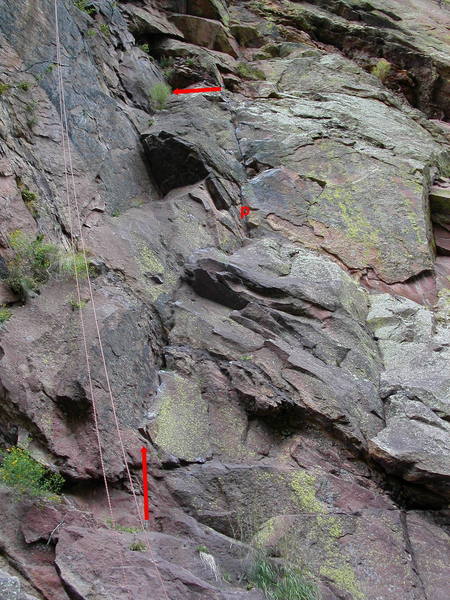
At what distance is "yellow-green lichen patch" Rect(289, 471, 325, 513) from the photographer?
Answer: 591 centimetres

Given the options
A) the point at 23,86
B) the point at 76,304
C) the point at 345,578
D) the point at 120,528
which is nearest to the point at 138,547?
the point at 120,528

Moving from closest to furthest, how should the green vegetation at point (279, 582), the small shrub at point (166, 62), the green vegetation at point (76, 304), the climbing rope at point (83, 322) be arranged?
the green vegetation at point (279, 582), the climbing rope at point (83, 322), the green vegetation at point (76, 304), the small shrub at point (166, 62)

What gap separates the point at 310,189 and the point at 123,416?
6414mm

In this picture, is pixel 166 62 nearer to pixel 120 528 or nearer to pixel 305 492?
pixel 305 492

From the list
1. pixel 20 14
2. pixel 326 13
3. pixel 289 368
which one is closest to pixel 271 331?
pixel 289 368

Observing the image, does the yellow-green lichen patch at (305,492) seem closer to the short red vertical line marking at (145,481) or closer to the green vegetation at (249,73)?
the short red vertical line marking at (145,481)

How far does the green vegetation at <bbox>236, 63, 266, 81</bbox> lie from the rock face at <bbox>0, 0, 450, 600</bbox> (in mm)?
704

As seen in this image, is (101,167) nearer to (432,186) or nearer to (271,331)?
(271,331)

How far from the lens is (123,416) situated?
588 cm

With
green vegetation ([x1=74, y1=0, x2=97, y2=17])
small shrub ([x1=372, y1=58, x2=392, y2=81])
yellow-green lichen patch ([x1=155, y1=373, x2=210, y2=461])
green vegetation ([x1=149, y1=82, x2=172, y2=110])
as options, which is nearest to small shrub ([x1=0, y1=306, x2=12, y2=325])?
yellow-green lichen patch ([x1=155, y1=373, x2=210, y2=461])

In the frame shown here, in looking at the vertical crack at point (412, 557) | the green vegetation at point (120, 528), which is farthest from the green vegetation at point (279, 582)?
the vertical crack at point (412, 557)

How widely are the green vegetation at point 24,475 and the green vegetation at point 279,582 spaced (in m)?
1.72

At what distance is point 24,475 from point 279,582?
2.14 meters

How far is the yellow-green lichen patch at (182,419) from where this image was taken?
235 inches
